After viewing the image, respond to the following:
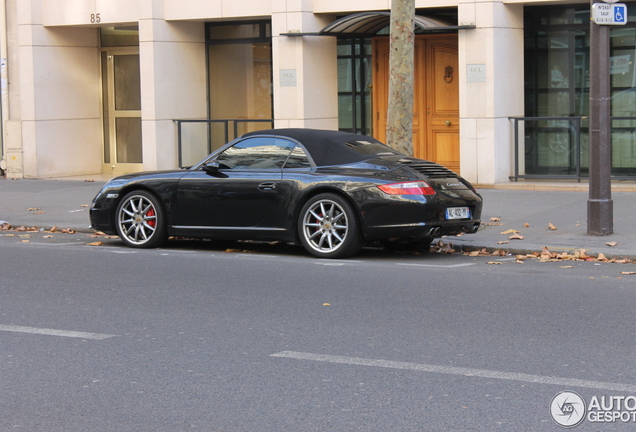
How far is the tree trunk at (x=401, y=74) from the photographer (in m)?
13.2

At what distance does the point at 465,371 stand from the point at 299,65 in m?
13.0

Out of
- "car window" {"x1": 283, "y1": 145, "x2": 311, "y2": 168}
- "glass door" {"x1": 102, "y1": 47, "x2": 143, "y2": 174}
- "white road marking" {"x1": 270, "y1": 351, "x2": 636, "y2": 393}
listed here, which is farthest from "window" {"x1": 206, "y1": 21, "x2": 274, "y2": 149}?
"white road marking" {"x1": 270, "y1": 351, "x2": 636, "y2": 393}

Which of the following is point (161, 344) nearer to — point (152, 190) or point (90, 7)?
point (152, 190)

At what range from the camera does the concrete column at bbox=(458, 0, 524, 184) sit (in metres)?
16.8

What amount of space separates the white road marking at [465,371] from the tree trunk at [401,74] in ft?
24.3

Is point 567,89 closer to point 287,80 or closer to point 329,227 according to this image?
point 287,80

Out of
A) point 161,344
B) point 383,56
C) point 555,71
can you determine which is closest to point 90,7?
point 383,56

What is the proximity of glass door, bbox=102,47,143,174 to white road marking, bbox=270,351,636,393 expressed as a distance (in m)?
16.0

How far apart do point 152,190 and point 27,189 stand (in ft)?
26.8

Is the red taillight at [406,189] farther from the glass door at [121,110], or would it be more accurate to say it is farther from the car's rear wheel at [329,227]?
the glass door at [121,110]

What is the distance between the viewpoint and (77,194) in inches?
705

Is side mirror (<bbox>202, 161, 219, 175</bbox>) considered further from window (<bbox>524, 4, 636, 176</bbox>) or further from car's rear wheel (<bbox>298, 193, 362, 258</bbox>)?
window (<bbox>524, 4, 636, 176</bbox>)

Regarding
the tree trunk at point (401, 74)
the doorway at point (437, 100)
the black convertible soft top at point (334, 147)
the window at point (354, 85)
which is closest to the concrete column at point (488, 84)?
the doorway at point (437, 100)

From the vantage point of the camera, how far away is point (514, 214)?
13.7 metres
